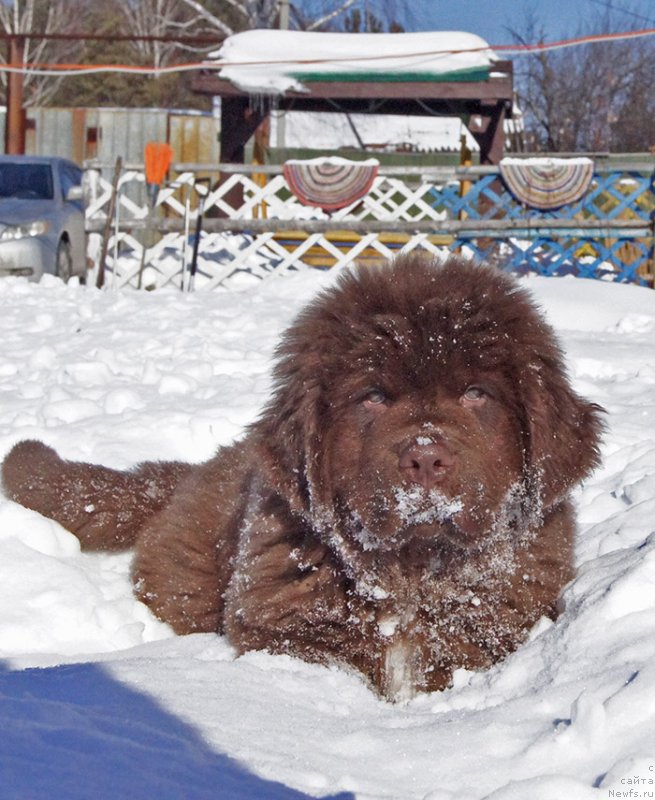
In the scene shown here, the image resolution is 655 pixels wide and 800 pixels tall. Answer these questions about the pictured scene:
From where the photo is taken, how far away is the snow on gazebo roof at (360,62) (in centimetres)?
1420

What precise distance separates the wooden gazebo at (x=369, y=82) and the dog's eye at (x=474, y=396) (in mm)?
12116

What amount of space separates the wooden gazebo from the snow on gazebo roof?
0.01 meters

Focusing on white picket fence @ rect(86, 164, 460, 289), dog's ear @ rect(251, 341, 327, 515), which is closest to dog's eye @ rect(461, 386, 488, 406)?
dog's ear @ rect(251, 341, 327, 515)

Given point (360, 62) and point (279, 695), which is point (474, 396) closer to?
point (279, 695)

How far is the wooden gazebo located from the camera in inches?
560

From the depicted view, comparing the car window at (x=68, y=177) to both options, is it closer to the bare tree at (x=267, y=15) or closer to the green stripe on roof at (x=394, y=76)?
the green stripe on roof at (x=394, y=76)

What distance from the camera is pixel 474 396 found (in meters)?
2.74

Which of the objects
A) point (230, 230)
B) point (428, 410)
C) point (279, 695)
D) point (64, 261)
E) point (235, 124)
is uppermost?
point (235, 124)

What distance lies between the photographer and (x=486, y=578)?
285cm

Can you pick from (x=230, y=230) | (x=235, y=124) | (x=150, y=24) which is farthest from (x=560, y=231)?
(x=150, y=24)

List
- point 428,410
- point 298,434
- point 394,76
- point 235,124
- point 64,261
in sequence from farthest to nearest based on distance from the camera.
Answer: point 235,124 → point 394,76 → point 64,261 → point 298,434 → point 428,410

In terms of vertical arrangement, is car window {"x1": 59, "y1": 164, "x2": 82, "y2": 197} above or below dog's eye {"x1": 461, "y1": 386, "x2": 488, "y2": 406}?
below

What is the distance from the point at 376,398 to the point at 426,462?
0.29 m

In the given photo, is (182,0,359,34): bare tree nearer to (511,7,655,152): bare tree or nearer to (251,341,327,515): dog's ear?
(511,7,655,152): bare tree
